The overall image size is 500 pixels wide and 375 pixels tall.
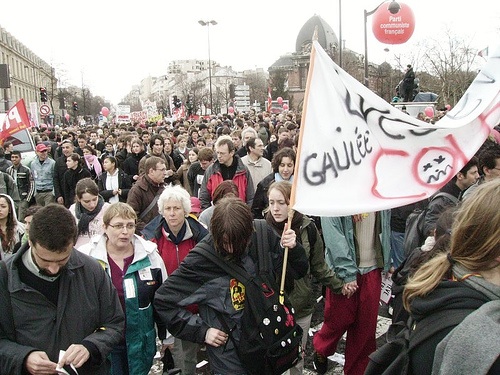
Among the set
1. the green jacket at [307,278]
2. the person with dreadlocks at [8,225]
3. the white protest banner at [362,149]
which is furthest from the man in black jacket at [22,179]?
the white protest banner at [362,149]

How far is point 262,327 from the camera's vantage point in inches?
111

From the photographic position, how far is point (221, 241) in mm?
2908

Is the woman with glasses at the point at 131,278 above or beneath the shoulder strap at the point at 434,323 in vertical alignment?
beneath

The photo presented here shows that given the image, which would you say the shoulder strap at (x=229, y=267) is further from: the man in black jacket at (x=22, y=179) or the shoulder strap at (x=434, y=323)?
the man in black jacket at (x=22, y=179)

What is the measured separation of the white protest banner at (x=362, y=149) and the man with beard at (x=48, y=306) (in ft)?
4.40

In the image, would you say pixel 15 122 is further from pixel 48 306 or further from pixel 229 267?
pixel 229 267

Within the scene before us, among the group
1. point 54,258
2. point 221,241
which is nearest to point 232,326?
point 221,241

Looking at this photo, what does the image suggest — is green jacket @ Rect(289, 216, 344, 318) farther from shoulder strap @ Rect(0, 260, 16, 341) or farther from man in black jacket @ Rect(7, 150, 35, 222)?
man in black jacket @ Rect(7, 150, 35, 222)

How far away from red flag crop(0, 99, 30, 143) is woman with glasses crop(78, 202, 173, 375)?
855 cm

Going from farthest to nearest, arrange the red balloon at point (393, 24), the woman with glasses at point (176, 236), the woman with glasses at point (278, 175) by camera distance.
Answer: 1. the red balloon at point (393, 24)
2. the woman with glasses at point (278, 175)
3. the woman with glasses at point (176, 236)

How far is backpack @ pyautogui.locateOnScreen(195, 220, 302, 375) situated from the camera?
9.22 feet

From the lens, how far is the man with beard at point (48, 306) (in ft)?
8.32

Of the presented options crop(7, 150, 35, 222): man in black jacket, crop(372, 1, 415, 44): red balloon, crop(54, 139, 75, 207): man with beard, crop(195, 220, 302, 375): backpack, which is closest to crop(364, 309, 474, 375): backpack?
crop(195, 220, 302, 375): backpack

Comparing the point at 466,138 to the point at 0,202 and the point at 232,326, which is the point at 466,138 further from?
the point at 0,202
